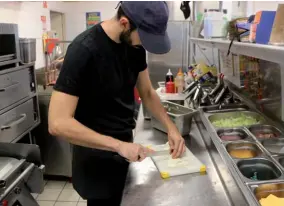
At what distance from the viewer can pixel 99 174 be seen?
4.88 ft

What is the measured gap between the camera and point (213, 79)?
281 cm

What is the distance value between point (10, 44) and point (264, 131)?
207 centimetres

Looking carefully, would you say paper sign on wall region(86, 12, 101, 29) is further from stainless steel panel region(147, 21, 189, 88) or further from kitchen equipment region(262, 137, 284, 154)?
kitchen equipment region(262, 137, 284, 154)

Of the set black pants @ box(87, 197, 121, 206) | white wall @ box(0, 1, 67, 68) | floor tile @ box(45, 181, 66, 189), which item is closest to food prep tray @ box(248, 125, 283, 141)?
black pants @ box(87, 197, 121, 206)

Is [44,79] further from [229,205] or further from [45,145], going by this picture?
[229,205]

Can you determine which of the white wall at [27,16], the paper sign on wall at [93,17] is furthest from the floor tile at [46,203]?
the paper sign on wall at [93,17]

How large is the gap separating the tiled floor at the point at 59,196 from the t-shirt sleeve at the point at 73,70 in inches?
77.0

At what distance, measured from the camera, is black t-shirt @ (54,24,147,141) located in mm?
1305

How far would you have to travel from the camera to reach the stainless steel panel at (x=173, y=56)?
382 centimetres

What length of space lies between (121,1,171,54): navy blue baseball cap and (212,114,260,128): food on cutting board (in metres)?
0.78

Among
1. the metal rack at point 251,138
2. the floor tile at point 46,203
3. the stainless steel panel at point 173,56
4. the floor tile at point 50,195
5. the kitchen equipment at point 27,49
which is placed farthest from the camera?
the stainless steel panel at point 173,56

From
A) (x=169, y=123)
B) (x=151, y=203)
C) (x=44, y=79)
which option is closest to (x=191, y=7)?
(x=44, y=79)

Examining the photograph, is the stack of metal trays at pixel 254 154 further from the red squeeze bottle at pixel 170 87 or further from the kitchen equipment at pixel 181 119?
the red squeeze bottle at pixel 170 87

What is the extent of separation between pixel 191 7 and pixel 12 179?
372 cm
